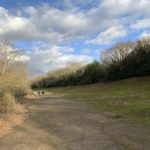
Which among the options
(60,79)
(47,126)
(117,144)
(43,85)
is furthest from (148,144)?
(43,85)

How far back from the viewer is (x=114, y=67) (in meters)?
61.4

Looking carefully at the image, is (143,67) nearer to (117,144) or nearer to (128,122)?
(128,122)

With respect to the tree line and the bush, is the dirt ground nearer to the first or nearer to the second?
the bush

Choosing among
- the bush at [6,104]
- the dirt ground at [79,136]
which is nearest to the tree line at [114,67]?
the bush at [6,104]

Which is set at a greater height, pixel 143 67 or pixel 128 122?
pixel 143 67

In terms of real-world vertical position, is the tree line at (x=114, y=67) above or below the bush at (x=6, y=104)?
above

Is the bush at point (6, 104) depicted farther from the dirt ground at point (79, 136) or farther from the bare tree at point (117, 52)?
the bare tree at point (117, 52)

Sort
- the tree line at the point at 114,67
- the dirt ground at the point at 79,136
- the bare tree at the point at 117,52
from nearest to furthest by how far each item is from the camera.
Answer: the dirt ground at the point at 79,136 < the tree line at the point at 114,67 < the bare tree at the point at 117,52

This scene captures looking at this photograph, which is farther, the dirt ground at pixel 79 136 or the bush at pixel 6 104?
the bush at pixel 6 104

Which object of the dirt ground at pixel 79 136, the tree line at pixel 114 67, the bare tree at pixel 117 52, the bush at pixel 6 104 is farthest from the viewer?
the bare tree at pixel 117 52

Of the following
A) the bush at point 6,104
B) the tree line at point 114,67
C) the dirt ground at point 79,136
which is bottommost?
the dirt ground at point 79,136

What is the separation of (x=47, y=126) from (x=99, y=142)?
4971mm

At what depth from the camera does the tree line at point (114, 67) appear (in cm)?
5506

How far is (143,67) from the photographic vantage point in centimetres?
5369
